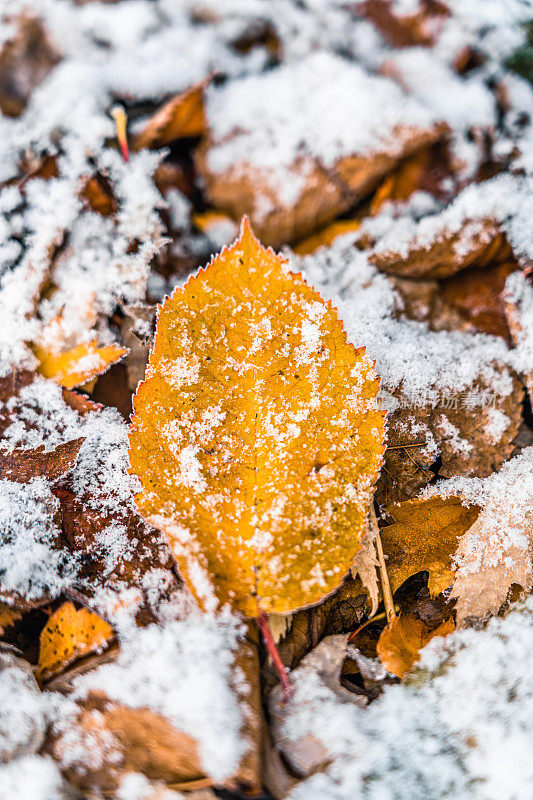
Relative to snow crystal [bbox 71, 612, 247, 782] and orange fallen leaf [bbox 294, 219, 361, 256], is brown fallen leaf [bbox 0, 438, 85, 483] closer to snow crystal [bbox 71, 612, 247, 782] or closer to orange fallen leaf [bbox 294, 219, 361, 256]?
snow crystal [bbox 71, 612, 247, 782]

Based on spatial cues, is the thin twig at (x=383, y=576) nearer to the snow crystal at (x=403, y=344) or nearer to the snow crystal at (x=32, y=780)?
the snow crystal at (x=403, y=344)

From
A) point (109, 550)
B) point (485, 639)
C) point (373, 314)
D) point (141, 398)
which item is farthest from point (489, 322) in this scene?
point (109, 550)

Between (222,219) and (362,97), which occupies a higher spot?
(362,97)

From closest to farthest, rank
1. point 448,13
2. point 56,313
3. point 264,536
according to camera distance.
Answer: point 264,536 < point 56,313 < point 448,13

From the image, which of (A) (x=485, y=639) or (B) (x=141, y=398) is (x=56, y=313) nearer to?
(B) (x=141, y=398)

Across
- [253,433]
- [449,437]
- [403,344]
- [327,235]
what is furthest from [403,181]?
[253,433]

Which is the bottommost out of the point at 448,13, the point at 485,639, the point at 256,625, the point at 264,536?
the point at 485,639

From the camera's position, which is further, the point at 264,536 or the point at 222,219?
the point at 222,219

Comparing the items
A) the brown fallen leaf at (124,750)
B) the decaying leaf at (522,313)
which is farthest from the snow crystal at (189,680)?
the decaying leaf at (522,313)

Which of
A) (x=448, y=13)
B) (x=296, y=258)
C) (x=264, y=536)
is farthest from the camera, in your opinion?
(x=448, y=13)
